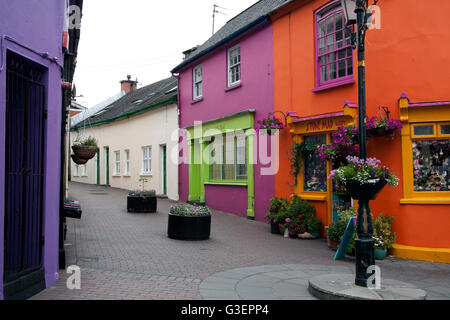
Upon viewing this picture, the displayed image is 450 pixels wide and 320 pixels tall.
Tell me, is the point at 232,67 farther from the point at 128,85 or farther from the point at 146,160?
the point at 128,85

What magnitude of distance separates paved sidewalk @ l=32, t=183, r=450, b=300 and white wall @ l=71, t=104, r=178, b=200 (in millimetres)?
6172

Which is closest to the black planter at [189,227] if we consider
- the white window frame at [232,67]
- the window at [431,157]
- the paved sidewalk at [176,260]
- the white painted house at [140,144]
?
the paved sidewalk at [176,260]

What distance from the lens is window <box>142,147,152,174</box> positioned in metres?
20.6

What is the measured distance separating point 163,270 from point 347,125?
5.17m

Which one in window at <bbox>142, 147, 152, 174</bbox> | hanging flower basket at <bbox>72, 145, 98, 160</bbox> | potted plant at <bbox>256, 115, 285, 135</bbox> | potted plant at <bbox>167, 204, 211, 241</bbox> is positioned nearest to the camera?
potted plant at <bbox>167, 204, 211, 241</bbox>

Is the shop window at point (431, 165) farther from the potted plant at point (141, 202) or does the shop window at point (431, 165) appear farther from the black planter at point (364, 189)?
the potted plant at point (141, 202)

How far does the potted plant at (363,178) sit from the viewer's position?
5617 millimetres

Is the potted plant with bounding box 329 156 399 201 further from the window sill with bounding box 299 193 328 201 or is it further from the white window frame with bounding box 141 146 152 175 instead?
the white window frame with bounding box 141 146 152 175

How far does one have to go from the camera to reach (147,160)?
20953mm

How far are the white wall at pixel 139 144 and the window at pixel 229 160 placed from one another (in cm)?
266

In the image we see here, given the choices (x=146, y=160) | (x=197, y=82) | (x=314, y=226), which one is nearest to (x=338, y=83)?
(x=314, y=226)

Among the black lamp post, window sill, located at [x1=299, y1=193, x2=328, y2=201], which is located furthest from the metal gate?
window sill, located at [x1=299, y1=193, x2=328, y2=201]

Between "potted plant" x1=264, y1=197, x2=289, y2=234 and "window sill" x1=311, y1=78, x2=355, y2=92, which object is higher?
"window sill" x1=311, y1=78, x2=355, y2=92
